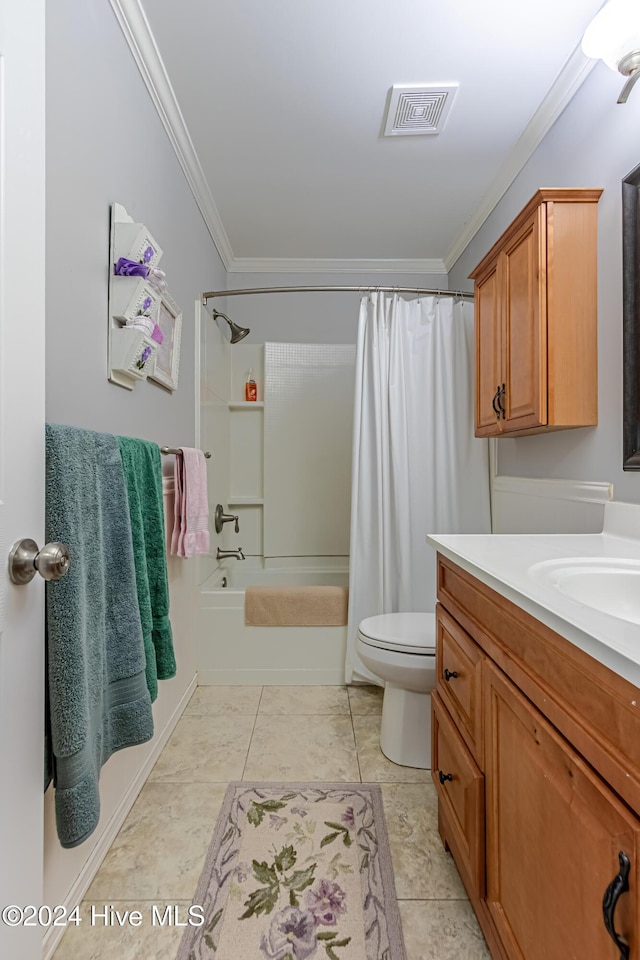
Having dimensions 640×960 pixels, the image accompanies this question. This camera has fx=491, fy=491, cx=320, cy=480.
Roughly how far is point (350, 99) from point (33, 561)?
1924 millimetres

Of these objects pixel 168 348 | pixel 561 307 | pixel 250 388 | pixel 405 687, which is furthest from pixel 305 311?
pixel 405 687

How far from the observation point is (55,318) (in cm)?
110

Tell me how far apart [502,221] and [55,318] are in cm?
206

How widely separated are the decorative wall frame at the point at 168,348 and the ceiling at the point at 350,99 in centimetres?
70

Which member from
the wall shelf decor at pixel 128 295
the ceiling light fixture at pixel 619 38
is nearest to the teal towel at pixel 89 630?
the wall shelf decor at pixel 128 295

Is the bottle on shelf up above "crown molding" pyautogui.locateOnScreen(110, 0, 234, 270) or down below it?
below

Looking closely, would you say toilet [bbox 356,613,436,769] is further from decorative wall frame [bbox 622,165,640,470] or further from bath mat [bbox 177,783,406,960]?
decorative wall frame [bbox 622,165,640,470]

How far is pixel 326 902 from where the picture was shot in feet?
3.94

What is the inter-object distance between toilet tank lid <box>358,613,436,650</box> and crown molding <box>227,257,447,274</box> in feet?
7.34

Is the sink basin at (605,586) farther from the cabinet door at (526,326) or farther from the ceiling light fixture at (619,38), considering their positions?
the ceiling light fixture at (619,38)

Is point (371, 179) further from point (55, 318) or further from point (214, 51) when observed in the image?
point (55, 318)

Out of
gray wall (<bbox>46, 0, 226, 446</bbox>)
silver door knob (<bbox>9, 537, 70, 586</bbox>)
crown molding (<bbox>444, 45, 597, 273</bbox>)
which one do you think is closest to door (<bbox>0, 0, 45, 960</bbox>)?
silver door knob (<bbox>9, 537, 70, 586</bbox>)

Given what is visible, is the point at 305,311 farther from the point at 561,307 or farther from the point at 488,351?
the point at 561,307

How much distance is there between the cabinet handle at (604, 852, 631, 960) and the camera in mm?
533
